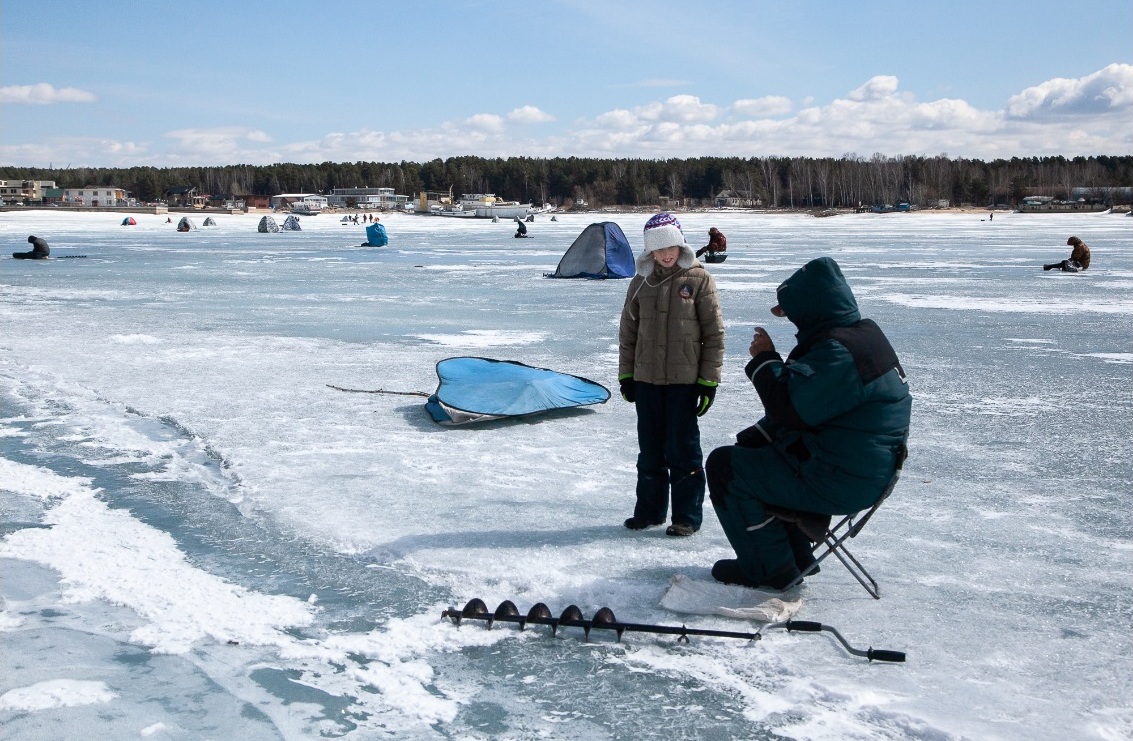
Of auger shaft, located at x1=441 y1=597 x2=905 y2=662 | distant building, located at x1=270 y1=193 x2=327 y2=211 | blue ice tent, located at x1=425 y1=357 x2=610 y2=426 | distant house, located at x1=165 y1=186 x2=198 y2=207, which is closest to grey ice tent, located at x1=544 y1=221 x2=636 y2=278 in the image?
blue ice tent, located at x1=425 y1=357 x2=610 y2=426

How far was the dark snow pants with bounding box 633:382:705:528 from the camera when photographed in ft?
15.3

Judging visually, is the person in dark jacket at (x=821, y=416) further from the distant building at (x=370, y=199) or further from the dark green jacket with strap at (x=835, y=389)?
the distant building at (x=370, y=199)

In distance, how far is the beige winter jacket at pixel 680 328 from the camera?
4582 mm

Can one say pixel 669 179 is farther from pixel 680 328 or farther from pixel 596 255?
pixel 680 328

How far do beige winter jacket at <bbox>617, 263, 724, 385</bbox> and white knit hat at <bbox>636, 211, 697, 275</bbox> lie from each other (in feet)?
0.14

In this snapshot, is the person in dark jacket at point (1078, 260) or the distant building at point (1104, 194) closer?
the person in dark jacket at point (1078, 260)

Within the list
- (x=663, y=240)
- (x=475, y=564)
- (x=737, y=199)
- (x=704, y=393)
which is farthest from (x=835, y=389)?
(x=737, y=199)

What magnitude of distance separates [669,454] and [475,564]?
1.05 m

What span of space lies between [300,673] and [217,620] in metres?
0.60

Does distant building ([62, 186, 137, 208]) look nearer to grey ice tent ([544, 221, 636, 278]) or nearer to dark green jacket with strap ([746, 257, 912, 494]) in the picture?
grey ice tent ([544, 221, 636, 278])

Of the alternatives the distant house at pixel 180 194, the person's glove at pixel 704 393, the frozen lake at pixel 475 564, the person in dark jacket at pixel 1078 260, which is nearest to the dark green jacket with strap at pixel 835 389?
the frozen lake at pixel 475 564

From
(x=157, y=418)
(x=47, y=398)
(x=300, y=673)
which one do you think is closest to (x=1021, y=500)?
(x=300, y=673)

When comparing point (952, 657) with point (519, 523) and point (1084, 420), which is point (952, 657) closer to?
point (519, 523)

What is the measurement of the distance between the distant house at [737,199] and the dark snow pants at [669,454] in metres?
134
